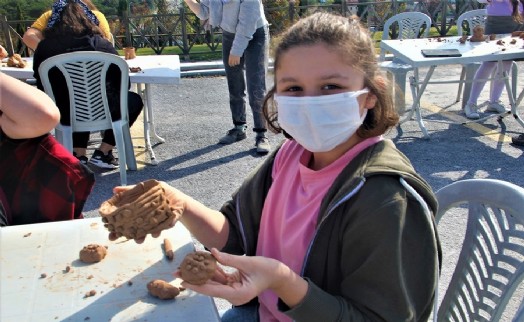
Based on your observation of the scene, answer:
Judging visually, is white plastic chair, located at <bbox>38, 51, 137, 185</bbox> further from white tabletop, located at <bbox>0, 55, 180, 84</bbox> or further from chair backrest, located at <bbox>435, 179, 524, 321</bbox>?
chair backrest, located at <bbox>435, 179, 524, 321</bbox>

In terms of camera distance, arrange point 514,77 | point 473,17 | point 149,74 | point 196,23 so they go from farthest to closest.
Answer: point 196,23 → point 473,17 → point 514,77 → point 149,74

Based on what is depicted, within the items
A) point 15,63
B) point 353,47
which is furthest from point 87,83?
point 353,47

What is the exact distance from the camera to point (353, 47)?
4.89 feet

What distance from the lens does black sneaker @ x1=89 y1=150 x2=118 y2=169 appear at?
5.06 m

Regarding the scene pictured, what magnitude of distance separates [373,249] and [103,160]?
4.18 m

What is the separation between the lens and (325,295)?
131 cm

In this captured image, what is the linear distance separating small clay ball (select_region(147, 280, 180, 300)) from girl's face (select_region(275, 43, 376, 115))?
622mm

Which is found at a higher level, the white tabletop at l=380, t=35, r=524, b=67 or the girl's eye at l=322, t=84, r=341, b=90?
the girl's eye at l=322, t=84, r=341, b=90

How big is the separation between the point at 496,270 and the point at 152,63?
440 cm

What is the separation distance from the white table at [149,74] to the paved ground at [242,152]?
0.21 metres

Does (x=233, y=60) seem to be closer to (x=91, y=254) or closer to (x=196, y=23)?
(x=91, y=254)

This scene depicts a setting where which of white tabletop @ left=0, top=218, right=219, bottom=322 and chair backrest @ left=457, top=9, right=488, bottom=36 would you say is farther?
chair backrest @ left=457, top=9, right=488, bottom=36

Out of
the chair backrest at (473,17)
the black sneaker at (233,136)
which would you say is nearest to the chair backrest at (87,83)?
the black sneaker at (233,136)

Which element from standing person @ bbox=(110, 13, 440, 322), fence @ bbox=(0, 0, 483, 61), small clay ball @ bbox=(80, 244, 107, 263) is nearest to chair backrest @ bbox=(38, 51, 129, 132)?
standing person @ bbox=(110, 13, 440, 322)
